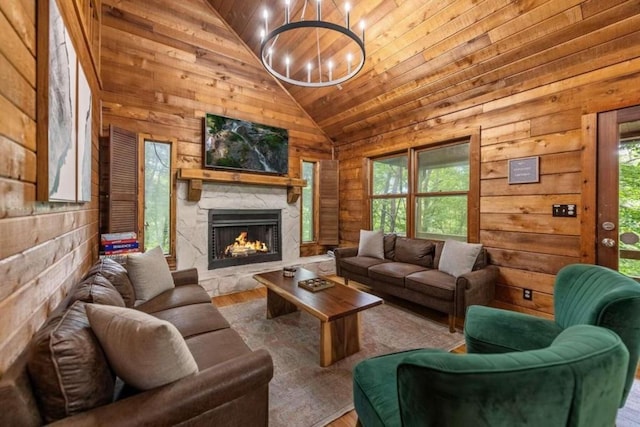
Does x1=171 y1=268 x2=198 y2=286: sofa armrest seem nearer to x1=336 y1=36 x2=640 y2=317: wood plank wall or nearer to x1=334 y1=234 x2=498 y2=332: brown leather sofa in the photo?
x1=334 y1=234 x2=498 y2=332: brown leather sofa

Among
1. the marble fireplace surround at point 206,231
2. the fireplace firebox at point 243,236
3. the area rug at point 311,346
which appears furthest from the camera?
the fireplace firebox at point 243,236

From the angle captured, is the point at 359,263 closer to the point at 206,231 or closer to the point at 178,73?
the point at 206,231

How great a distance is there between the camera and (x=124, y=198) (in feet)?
11.2

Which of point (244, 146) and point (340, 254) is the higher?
point (244, 146)

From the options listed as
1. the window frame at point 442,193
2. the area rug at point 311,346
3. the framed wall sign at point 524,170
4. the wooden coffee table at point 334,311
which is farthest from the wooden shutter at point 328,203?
the framed wall sign at point 524,170

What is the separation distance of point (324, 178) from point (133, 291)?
3.71 meters

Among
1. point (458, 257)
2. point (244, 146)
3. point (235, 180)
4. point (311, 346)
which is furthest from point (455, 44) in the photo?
point (311, 346)

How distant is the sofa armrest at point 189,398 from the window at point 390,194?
3.55m

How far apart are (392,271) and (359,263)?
1.94ft

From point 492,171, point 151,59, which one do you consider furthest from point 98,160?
point 492,171

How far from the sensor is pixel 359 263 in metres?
3.85

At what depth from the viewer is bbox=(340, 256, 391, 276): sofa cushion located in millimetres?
3753

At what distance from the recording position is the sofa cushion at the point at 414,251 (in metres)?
3.62

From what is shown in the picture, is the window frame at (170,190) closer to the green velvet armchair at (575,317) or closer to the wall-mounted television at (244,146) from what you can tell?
the wall-mounted television at (244,146)
